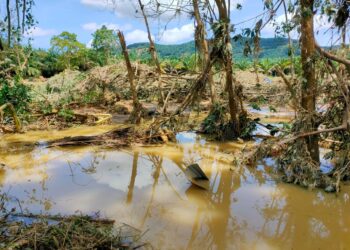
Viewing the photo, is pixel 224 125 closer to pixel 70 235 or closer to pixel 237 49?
pixel 237 49

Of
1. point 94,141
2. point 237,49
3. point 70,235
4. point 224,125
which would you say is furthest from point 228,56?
point 70,235

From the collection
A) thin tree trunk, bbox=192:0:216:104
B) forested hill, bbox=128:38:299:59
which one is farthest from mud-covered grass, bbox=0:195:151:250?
thin tree trunk, bbox=192:0:216:104

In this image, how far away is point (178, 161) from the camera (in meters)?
7.32

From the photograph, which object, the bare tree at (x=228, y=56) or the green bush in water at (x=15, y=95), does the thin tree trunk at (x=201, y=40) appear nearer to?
the bare tree at (x=228, y=56)

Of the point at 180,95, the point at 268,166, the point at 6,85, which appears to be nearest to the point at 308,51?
the point at 268,166

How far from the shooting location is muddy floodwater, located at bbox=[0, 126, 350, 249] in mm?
4156

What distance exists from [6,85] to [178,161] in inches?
209

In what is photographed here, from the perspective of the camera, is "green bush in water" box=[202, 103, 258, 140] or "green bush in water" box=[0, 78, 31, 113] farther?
"green bush in water" box=[0, 78, 31, 113]

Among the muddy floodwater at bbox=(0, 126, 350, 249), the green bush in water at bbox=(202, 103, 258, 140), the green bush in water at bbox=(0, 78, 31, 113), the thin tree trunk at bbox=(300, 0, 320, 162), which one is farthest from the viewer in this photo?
the green bush in water at bbox=(0, 78, 31, 113)

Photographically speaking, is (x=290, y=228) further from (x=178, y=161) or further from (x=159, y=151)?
(x=159, y=151)

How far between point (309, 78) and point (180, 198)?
2584 mm

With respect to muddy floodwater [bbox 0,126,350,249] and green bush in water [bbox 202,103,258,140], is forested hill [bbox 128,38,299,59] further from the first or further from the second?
muddy floodwater [bbox 0,126,350,249]

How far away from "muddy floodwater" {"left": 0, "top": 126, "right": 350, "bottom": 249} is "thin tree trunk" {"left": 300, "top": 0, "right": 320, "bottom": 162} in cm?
81

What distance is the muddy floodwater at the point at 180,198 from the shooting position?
4156mm
